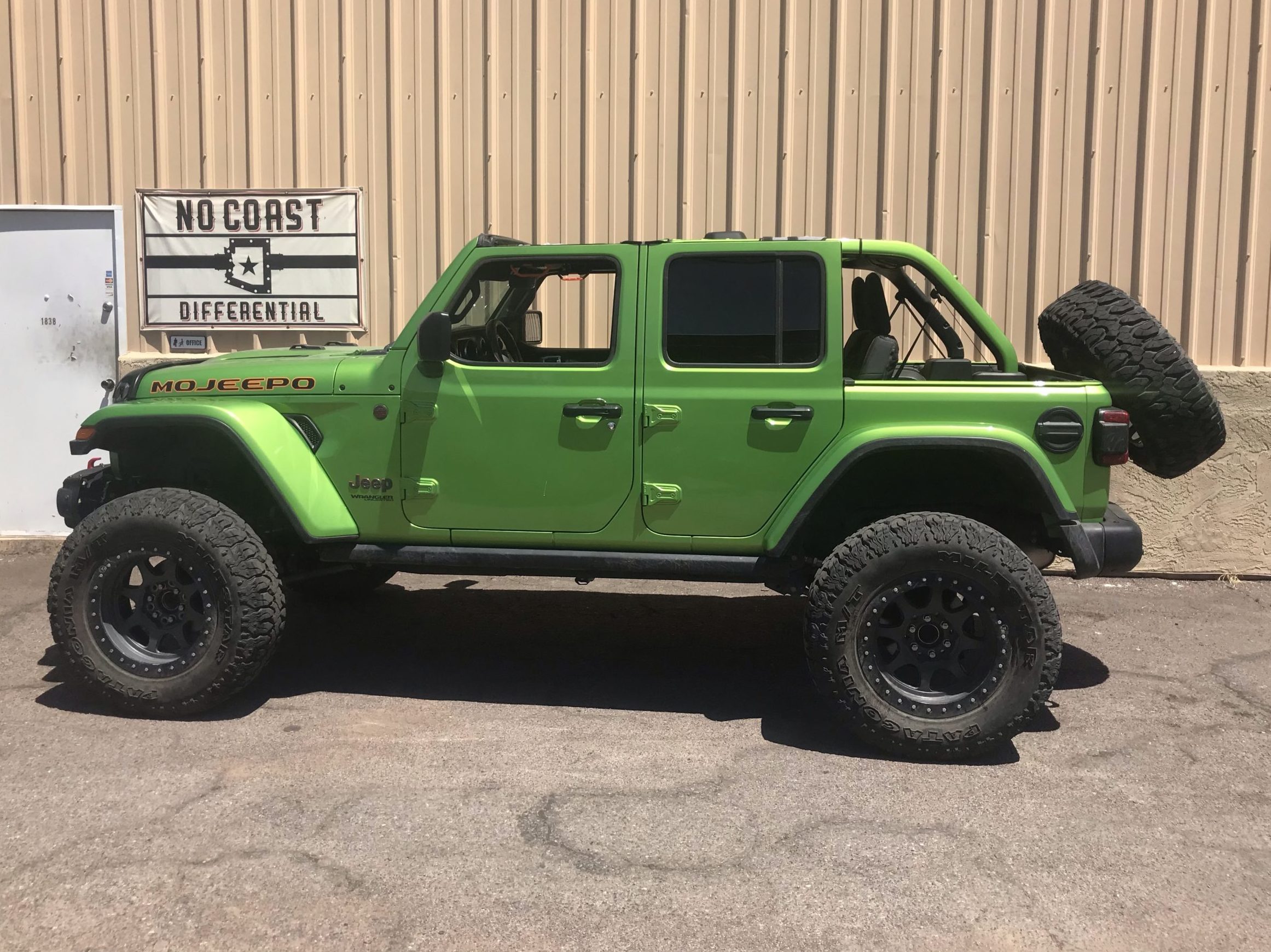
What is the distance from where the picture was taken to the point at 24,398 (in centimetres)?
784

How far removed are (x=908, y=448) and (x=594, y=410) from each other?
49.2 inches

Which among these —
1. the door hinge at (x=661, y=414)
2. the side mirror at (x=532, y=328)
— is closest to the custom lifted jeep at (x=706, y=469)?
the door hinge at (x=661, y=414)

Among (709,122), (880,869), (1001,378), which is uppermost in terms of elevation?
(709,122)

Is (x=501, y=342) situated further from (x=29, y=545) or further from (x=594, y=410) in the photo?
(x=29, y=545)

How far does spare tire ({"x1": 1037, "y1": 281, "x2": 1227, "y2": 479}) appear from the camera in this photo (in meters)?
4.35

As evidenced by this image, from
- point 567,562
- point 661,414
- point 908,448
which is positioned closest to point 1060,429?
point 908,448

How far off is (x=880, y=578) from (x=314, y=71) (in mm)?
5662

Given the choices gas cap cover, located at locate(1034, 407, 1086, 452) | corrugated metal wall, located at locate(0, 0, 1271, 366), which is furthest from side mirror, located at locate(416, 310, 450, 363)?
corrugated metal wall, located at locate(0, 0, 1271, 366)

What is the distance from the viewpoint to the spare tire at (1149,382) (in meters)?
4.35

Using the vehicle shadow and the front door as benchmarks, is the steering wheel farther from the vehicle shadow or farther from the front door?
the vehicle shadow

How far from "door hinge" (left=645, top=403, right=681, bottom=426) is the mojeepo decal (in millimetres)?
1441

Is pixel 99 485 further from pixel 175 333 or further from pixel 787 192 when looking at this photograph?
pixel 787 192

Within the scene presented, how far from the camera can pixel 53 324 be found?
7.81 metres

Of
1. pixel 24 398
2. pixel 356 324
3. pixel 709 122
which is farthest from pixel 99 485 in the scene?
pixel 709 122
